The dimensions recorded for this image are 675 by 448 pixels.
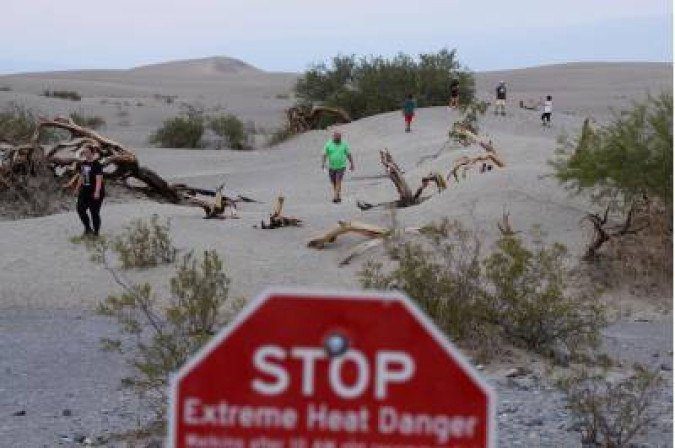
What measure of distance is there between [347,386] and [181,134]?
123 ft

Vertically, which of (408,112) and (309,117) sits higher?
(408,112)

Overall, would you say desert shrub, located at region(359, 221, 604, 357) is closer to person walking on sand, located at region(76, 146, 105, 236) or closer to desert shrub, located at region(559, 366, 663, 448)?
desert shrub, located at region(559, 366, 663, 448)

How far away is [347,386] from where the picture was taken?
8.54 feet

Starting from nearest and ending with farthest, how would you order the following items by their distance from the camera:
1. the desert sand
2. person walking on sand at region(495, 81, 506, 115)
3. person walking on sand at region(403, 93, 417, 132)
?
the desert sand, person walking on sand at region(403, 93, 417, 132), person walking on sand at region(495, 81, 506, 115)

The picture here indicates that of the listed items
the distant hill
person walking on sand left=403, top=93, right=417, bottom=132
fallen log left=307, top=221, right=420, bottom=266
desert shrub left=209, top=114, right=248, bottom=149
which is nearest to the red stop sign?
fallen log left=307, top=221, right=420, bottom=266

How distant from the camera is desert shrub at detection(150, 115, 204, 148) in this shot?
39.7 meters

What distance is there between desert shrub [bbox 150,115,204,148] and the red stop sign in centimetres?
3749

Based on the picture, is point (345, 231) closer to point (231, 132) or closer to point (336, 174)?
point (336, 174)

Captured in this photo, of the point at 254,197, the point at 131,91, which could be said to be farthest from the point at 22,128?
the point at 131,91

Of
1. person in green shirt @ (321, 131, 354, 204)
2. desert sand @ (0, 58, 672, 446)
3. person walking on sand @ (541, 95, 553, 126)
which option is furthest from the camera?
person walking on sand @ (541, 95, 553, 126)

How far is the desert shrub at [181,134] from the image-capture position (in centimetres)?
3972

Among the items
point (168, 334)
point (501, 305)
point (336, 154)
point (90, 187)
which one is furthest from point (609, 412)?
point (336, 154)

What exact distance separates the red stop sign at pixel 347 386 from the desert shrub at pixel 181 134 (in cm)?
3749

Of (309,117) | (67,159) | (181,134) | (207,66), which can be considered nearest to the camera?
(67,159)
